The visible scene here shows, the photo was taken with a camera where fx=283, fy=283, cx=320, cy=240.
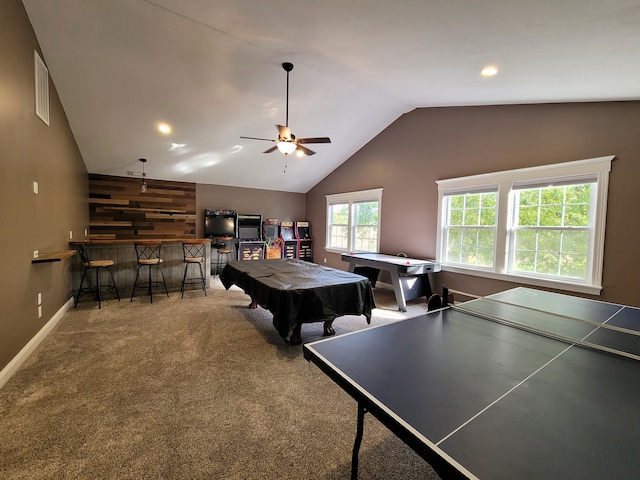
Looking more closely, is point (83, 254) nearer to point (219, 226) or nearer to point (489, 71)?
point (219, 226)

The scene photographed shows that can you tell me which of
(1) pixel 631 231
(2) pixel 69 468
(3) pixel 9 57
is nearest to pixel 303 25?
(3) pixel 9 57

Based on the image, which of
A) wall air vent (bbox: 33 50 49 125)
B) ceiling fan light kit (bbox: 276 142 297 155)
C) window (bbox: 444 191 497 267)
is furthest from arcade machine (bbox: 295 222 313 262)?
wall air vent (bbox: 33 50 49 125)

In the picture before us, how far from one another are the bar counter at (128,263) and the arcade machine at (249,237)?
1839mm

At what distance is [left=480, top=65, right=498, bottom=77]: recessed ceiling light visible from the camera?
9.18 feet

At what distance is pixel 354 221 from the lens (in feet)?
22.4

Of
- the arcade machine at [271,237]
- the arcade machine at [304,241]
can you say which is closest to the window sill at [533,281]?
the arcade machine at [304,241]

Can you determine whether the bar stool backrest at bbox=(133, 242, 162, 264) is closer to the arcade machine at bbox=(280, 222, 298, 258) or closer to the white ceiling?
the white ceiling

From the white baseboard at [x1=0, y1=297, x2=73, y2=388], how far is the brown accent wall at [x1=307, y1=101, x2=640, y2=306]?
527cm

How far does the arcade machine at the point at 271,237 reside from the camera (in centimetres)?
774

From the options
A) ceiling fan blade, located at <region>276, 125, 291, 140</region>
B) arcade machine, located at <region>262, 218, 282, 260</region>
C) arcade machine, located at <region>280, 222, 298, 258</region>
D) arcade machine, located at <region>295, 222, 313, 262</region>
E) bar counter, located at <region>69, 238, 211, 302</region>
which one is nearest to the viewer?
ceiling fan blade, located at <region>276, 125, 291, 140</region>

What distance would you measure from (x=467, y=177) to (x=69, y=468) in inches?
202

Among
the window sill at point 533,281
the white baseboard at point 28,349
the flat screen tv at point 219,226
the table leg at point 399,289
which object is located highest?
the flat screen tv at point 219,226

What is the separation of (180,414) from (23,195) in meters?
2.54

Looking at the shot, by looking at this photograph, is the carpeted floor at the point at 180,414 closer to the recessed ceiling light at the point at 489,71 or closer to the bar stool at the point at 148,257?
the bar stool at the point at 148,257
